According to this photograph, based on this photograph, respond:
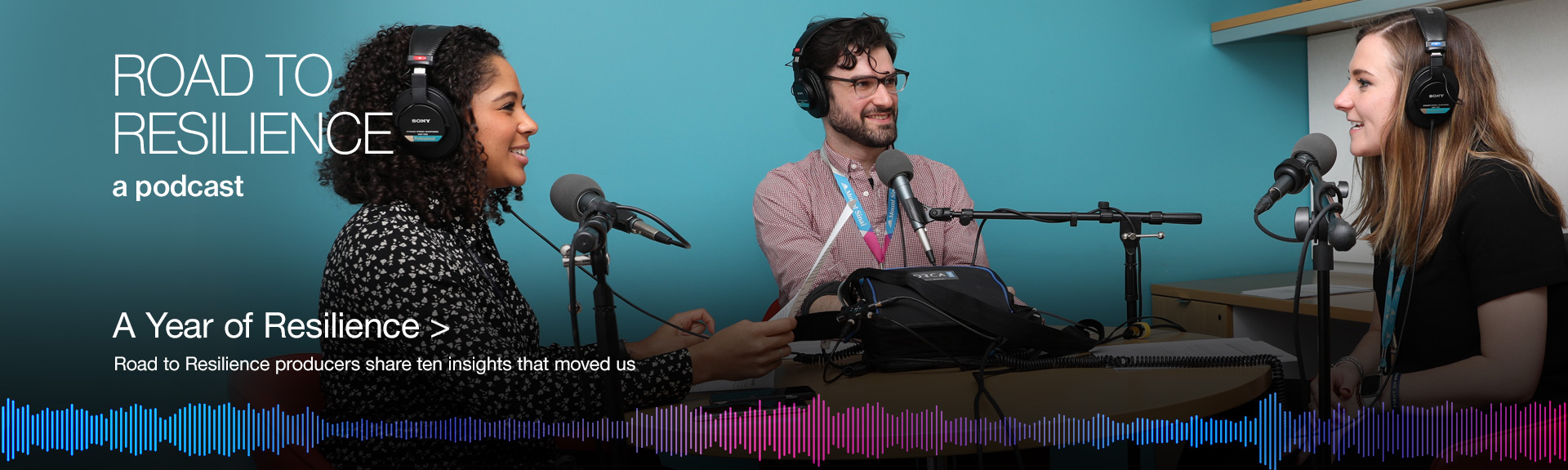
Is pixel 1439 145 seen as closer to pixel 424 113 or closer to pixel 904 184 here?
pixel 904 184

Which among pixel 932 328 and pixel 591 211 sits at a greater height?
pixel 591 211

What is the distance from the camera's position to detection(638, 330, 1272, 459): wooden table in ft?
3.93

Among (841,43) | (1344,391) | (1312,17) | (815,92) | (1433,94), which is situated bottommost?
(1344,391)

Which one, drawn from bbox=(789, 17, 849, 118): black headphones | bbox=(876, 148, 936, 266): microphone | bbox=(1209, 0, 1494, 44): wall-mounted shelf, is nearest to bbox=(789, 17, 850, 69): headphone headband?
bbox=(789, 17, 849, 118): black headphones

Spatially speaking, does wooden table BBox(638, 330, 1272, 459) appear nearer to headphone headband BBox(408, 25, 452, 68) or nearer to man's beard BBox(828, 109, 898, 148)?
headphone headband BBox(408, 25, 452, 68)

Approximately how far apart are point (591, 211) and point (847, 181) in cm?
124

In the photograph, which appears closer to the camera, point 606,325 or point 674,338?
point 606,325

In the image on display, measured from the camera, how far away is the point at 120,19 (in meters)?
2.04

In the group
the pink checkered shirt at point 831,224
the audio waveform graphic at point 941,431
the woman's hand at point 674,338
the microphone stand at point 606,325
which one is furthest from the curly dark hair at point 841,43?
the microphone stand at point 606,325

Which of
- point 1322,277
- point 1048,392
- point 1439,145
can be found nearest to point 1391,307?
point 1439,145

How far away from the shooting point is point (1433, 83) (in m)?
1.41

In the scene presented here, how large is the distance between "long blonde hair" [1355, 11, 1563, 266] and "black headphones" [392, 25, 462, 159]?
1.43 metres

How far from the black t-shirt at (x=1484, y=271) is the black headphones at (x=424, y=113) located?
145cm

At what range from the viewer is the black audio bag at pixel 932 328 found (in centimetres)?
145
